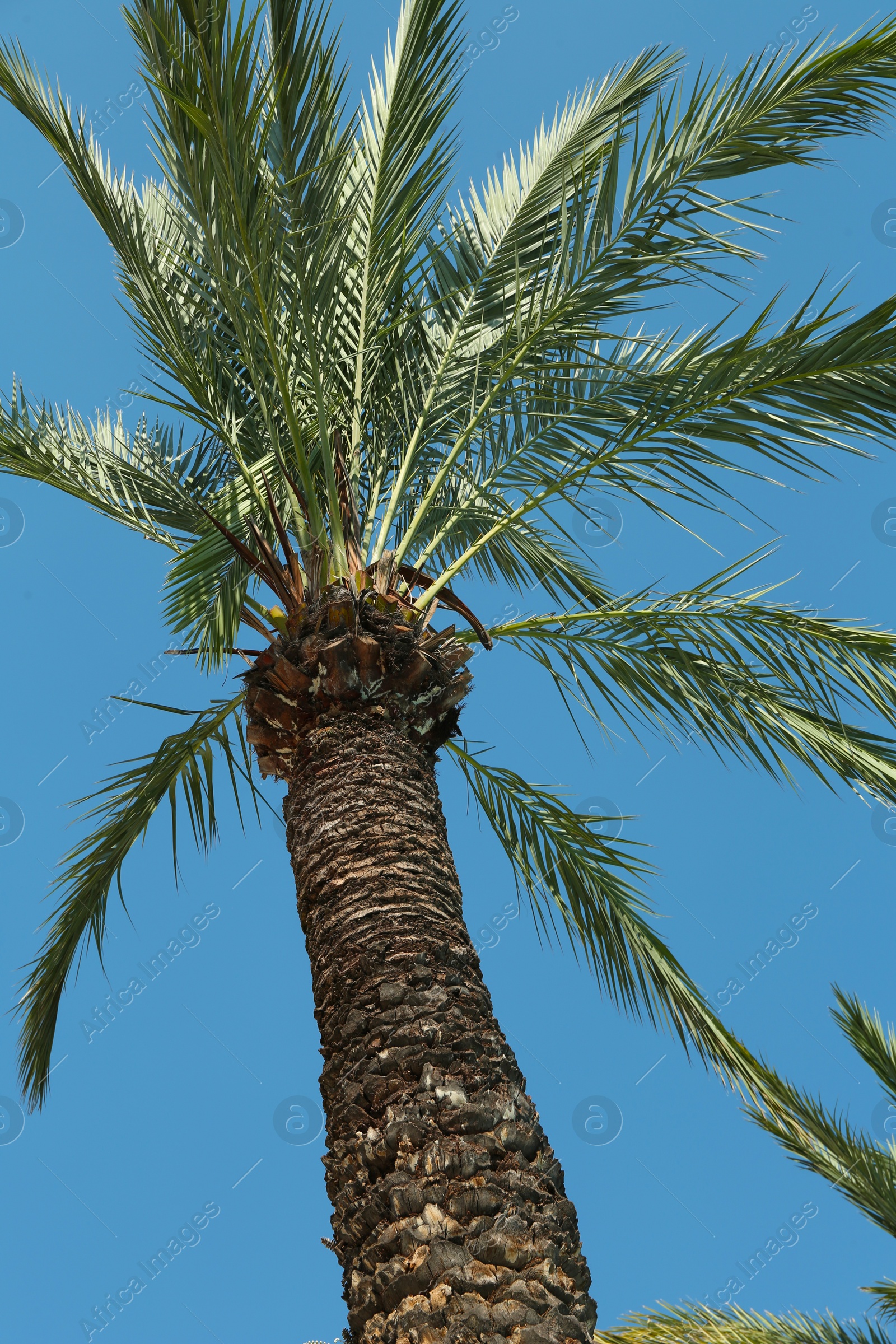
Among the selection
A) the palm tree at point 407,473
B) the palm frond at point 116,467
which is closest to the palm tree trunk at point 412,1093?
the palm tree at point 407,473

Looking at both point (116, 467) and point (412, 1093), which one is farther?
point (116, 467)

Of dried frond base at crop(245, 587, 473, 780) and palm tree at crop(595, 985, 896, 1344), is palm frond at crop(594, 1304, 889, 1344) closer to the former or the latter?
palm tree at crop(595, 985, 896, 1344)

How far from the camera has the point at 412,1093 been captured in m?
2.82

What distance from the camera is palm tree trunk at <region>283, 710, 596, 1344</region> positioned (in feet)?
7.87

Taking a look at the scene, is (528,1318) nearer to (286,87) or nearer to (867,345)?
(867,345)

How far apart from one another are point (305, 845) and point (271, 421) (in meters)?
1.88

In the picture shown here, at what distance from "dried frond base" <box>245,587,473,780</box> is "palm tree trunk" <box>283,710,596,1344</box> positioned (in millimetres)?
128

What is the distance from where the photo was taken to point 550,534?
6.04 metres

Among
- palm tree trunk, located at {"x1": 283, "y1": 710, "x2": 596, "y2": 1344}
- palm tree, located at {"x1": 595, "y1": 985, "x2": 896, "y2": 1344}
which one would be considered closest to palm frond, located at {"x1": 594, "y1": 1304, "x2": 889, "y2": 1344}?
palm tree, located at {"x1": 595, "y1": 985, "x2": 896, "y2": 1344}

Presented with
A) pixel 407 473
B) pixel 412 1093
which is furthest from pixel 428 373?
pixel 412 1093

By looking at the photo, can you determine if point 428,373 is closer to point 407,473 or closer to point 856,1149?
point 407,473

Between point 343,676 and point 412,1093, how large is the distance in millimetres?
1643

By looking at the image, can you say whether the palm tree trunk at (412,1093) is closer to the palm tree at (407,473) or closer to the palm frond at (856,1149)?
the palm tree at (407,473)

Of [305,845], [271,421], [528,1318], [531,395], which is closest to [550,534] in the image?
[531,395]
